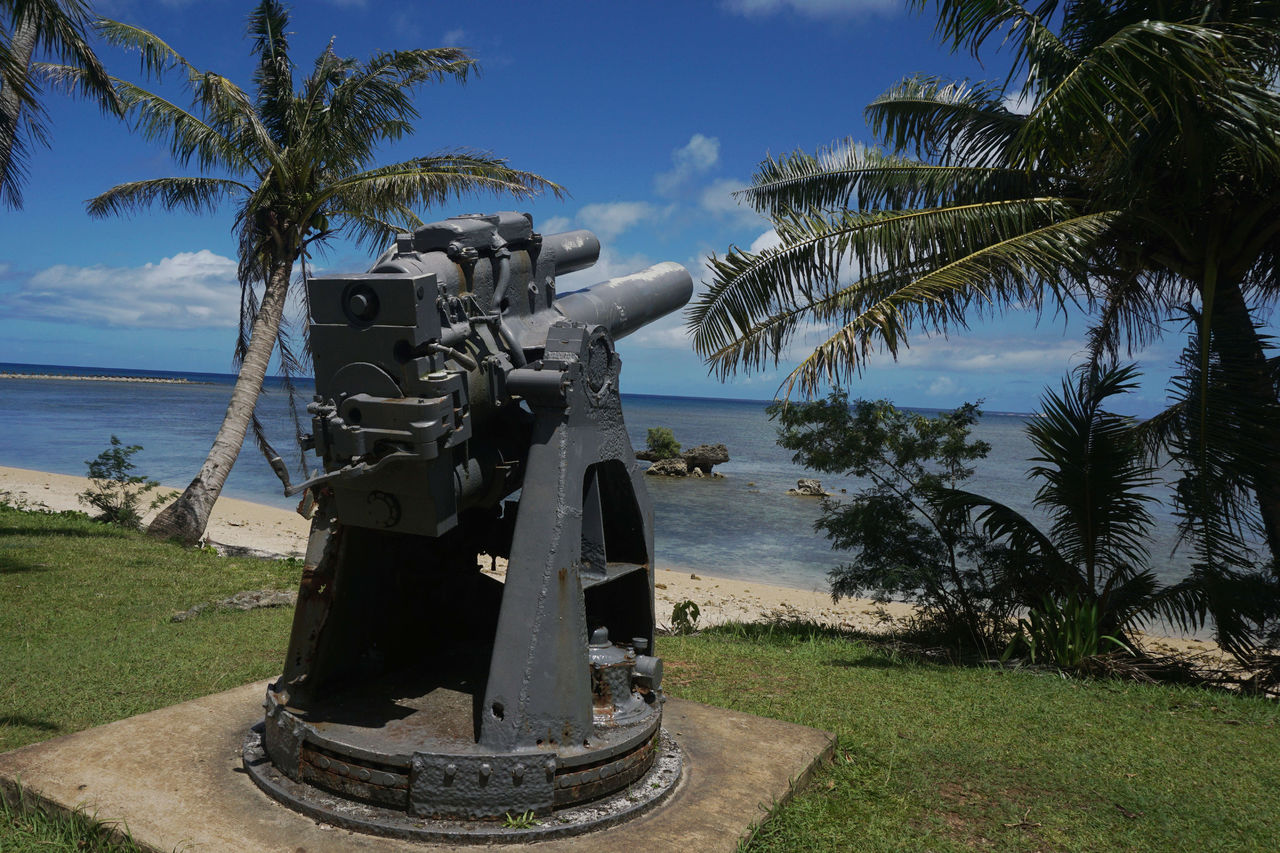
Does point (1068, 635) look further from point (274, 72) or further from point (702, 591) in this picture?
point (274, 72)

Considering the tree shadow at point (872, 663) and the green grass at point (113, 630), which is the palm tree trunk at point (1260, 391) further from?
the green grass at point (113, 630)

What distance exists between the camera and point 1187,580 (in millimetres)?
7598

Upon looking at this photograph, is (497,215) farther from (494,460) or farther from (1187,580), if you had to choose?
(1187,580)

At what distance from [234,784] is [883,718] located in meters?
3.78

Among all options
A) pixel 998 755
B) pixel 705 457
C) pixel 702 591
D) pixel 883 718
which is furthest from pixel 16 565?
pixel 705 457

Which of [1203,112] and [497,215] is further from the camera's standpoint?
[1203,112]

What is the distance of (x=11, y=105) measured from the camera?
32.7 ft

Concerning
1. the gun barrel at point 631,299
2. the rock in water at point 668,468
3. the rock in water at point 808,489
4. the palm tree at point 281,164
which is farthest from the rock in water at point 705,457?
the gun barrel at point 631,299

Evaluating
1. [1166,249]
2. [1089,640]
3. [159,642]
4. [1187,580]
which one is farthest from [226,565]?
[1166,249]

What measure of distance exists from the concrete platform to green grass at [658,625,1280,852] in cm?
20

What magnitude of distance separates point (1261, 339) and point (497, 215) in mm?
6909

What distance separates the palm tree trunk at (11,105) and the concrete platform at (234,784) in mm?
7175

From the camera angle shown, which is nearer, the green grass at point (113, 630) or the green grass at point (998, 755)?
the green grass at point (998, 755)

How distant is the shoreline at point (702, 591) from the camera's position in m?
12.2
